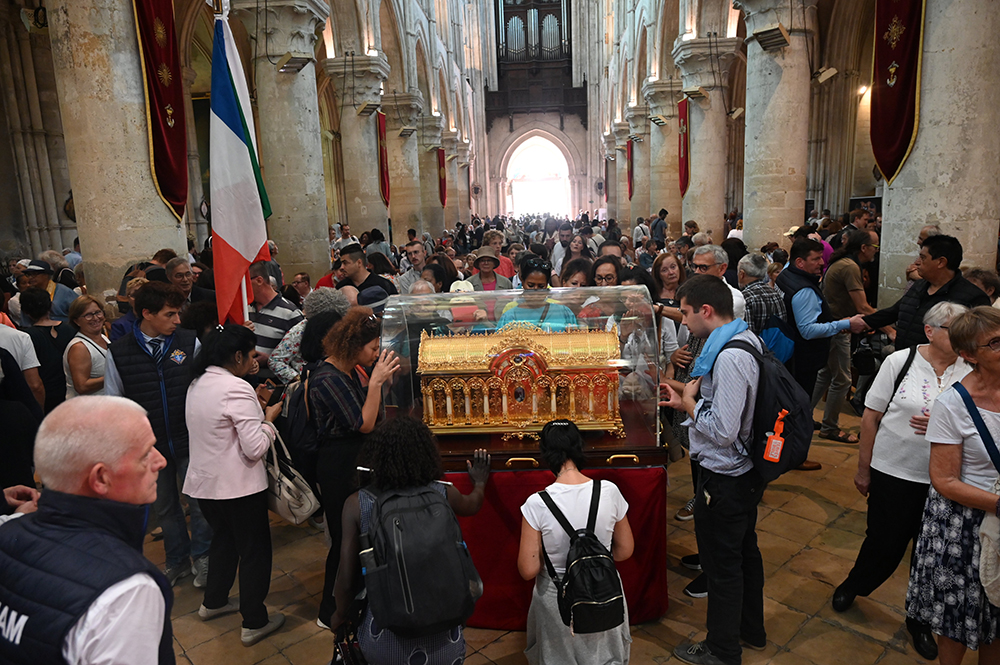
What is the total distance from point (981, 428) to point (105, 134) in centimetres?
643

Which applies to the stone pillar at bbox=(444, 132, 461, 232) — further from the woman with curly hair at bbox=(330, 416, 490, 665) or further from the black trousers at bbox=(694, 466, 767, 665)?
the woman with curly hair at bbox=(330, 416, 490, 665)

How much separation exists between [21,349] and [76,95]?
2724mm

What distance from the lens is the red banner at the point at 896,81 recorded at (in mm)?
5781

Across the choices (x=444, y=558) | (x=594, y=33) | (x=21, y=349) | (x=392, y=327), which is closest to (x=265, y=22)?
(x=21, y=349)

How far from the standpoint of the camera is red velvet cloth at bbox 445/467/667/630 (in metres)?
3.29

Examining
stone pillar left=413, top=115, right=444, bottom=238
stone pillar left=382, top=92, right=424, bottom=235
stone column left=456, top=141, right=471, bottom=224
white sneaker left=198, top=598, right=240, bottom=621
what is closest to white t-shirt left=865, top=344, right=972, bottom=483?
white sneaker left=198, top=598, right=240, bottom=621

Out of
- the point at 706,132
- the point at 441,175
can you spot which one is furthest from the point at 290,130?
the point at 441,175

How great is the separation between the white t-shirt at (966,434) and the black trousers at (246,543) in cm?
306

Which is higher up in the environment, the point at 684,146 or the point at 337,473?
the point at 684,146

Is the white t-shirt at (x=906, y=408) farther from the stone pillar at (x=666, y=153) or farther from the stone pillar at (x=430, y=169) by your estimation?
the stone pillar at (x=430, y=169)

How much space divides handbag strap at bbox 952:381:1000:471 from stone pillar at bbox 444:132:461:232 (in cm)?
2277

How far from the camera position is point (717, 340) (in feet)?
9.69

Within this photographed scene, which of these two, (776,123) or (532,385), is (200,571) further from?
(776,123)

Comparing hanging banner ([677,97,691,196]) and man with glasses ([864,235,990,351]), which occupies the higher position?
hanging banner ([677,97,691,196])
